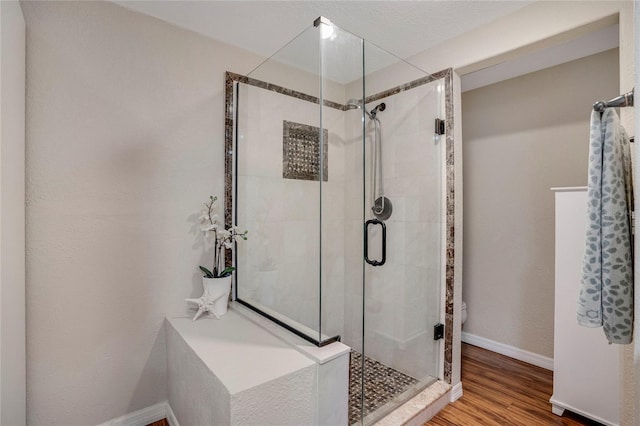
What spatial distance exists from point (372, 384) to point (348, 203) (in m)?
1.06

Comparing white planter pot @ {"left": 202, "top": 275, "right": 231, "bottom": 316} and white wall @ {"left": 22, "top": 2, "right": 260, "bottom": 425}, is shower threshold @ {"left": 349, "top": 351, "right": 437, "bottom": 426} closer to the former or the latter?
white planter pot @ {"left": 202, "top": 275, "right": 231, "bottom": 316}

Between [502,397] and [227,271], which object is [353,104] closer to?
[227,271]

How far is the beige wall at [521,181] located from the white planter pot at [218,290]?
7.35 ft

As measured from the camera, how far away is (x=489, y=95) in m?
2.79

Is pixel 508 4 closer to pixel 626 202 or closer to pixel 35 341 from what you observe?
pixel 626 202

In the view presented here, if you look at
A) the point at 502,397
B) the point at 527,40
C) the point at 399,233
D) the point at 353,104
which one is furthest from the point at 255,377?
the point at 527,40

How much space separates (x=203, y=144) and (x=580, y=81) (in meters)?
2.78

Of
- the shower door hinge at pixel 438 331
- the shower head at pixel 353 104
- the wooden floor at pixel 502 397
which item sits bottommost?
the wooden floor at pixel 502 397

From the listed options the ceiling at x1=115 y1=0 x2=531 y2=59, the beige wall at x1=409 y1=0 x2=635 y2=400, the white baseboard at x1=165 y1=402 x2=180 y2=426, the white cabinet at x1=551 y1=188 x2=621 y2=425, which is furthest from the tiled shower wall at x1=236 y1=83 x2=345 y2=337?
the white cabinet at x1=551 y1=188 x2=621 y2=425

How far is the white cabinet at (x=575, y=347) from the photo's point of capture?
67.1 inches

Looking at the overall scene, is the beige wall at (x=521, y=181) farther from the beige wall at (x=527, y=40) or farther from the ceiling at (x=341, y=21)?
the beige wall at (x=527, y=40)

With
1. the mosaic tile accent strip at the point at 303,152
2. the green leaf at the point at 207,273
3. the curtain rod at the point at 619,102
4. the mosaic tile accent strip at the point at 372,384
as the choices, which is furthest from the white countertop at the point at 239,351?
the curtain rod at the point at 619,102

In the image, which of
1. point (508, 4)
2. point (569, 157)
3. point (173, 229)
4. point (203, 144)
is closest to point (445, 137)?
point (508, 4)

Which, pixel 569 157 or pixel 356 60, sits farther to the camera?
pixel 569 157
